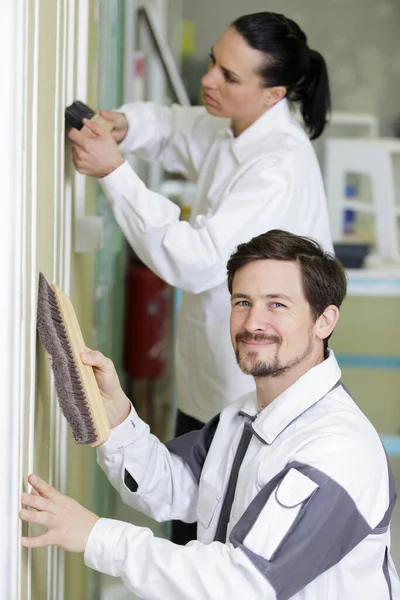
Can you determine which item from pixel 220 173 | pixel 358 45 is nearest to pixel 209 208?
pixel 220 173

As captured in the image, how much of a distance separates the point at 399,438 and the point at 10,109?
257cm

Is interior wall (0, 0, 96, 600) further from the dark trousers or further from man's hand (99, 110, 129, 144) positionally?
the dark trousers

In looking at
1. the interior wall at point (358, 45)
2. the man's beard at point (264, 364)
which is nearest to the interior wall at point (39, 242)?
the man's beard at point (264, 364)

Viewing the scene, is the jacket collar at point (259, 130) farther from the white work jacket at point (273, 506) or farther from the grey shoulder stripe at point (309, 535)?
the grey shoulder stripe at point (309, 535)

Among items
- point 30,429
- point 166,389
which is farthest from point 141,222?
point 166,389

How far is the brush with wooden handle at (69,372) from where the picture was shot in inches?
46.6

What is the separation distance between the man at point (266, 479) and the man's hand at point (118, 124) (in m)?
→ 0.62

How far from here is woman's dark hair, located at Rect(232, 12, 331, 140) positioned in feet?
6.23

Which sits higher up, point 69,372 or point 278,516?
point 69,372

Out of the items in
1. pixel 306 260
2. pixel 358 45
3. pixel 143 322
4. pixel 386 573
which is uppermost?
pixel 358 45

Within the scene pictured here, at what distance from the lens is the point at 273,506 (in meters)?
1.21

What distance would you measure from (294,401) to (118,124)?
924 millimetres

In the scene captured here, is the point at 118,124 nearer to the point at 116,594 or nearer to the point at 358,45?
the point at 116,594

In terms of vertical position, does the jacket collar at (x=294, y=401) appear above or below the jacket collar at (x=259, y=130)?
below
